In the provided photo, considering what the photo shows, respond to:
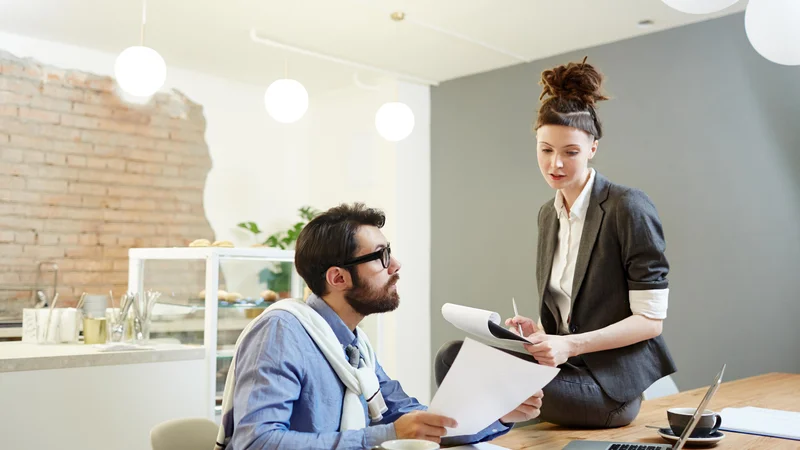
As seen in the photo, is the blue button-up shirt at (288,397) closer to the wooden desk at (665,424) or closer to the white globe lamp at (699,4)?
the wooden desk at (665,424)

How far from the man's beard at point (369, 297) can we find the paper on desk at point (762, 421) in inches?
35.7

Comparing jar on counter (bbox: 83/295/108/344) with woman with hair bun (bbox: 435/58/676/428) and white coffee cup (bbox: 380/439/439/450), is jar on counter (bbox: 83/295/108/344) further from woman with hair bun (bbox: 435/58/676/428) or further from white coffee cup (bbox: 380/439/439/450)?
white coffee cup (bbox: 380/439/439/450)

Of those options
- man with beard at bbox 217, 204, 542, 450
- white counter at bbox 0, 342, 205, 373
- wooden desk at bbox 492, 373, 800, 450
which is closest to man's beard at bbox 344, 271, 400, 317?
man with beard at bbox 217, 204, 542, 450

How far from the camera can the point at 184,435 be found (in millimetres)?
1579

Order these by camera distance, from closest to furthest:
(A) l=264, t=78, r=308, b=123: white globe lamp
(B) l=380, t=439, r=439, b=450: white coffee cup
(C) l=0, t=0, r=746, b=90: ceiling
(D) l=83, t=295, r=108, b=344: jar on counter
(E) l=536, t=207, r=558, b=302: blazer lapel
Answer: (B) l=380, t=439, r=439, b=450: white coffee cup → (E) l=536, t=207, r=558, b=302: blazer lapel → (D) l=83, t=295, r=108, b=344: jar on counter → (A) l=264, t=78, r=308, b=123: white globe lamp → (C) l=0, t=0, r=746, b=90: ceiling

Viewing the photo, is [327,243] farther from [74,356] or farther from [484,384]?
[74,356]

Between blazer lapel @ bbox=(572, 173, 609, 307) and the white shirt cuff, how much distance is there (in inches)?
5.7

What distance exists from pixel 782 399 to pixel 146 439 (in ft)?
7.56

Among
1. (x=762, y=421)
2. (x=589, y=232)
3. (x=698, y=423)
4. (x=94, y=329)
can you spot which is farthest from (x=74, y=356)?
(x=762, y=421)

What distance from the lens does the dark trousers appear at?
1.78 meters

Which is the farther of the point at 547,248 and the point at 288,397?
the point at 547,248

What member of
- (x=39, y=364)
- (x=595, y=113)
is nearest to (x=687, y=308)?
(x=595, y=113)

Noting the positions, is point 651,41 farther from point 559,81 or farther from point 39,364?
point 39,364

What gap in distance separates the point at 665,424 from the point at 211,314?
2.03 meters
